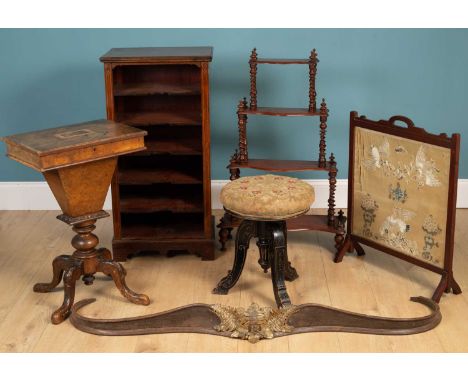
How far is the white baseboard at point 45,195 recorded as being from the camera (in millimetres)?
5645

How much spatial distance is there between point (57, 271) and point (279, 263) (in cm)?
112

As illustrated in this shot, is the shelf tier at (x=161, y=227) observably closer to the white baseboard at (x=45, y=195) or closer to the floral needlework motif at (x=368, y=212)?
the white baseboard at (x=45, y=195)

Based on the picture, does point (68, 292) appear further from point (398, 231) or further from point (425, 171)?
point (425, 171)

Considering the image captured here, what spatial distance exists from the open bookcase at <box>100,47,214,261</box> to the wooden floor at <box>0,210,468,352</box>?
0.46ft

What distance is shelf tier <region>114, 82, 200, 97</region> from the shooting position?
4602 millimetres

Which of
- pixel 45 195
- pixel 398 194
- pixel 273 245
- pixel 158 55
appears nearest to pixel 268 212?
pixel 273 245

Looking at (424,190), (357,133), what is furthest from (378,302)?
(357,133)

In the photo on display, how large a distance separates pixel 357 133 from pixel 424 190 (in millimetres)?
525

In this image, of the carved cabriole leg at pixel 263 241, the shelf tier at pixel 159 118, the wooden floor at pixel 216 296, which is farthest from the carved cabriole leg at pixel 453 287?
the shelf tier at pixel 159 118

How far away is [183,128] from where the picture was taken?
4961 mm

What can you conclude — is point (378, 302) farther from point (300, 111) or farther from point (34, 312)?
point (34, 312)

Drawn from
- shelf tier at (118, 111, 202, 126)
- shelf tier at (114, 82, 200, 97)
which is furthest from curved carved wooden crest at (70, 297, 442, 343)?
shelf tier at (114, 82, 200, 97)

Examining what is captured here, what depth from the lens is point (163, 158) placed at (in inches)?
198

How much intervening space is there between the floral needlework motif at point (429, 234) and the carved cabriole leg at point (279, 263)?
28.3 inches
